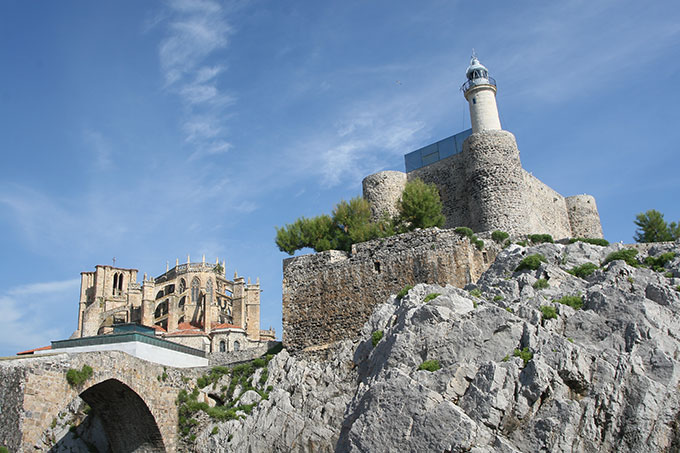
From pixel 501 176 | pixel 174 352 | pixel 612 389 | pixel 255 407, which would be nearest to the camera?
pixel 612 389

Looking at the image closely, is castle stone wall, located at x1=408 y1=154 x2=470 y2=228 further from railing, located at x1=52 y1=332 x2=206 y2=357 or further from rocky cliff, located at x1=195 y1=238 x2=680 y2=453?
railing, located at x1=52 y1=332 x2=206 y2=357

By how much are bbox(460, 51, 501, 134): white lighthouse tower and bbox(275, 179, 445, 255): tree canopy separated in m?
5.18

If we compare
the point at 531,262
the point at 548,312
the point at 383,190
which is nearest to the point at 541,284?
the point at 531,262

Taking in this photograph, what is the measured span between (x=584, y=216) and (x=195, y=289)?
34.6 meters

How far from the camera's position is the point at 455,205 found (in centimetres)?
3591

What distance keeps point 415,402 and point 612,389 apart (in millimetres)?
5095

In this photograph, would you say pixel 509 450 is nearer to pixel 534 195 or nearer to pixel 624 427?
pixel 624 427

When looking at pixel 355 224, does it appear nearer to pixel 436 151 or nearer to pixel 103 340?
pixel 436 151

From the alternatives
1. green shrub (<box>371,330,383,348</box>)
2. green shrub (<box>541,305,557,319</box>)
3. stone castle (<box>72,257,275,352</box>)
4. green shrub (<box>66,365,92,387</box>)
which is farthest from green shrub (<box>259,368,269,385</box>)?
stone castle (<box>72,257,275,352</box>)

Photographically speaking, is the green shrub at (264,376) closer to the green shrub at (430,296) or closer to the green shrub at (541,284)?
the green shrub at (430,296)

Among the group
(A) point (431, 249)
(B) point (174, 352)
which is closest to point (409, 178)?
(A) point (431, 249)

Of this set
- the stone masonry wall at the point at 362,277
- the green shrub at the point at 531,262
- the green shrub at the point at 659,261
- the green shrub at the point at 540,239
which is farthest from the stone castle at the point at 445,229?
the green shrub at the point at 659,261

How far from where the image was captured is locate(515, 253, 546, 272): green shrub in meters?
23.7

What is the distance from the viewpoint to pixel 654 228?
36.7 m
